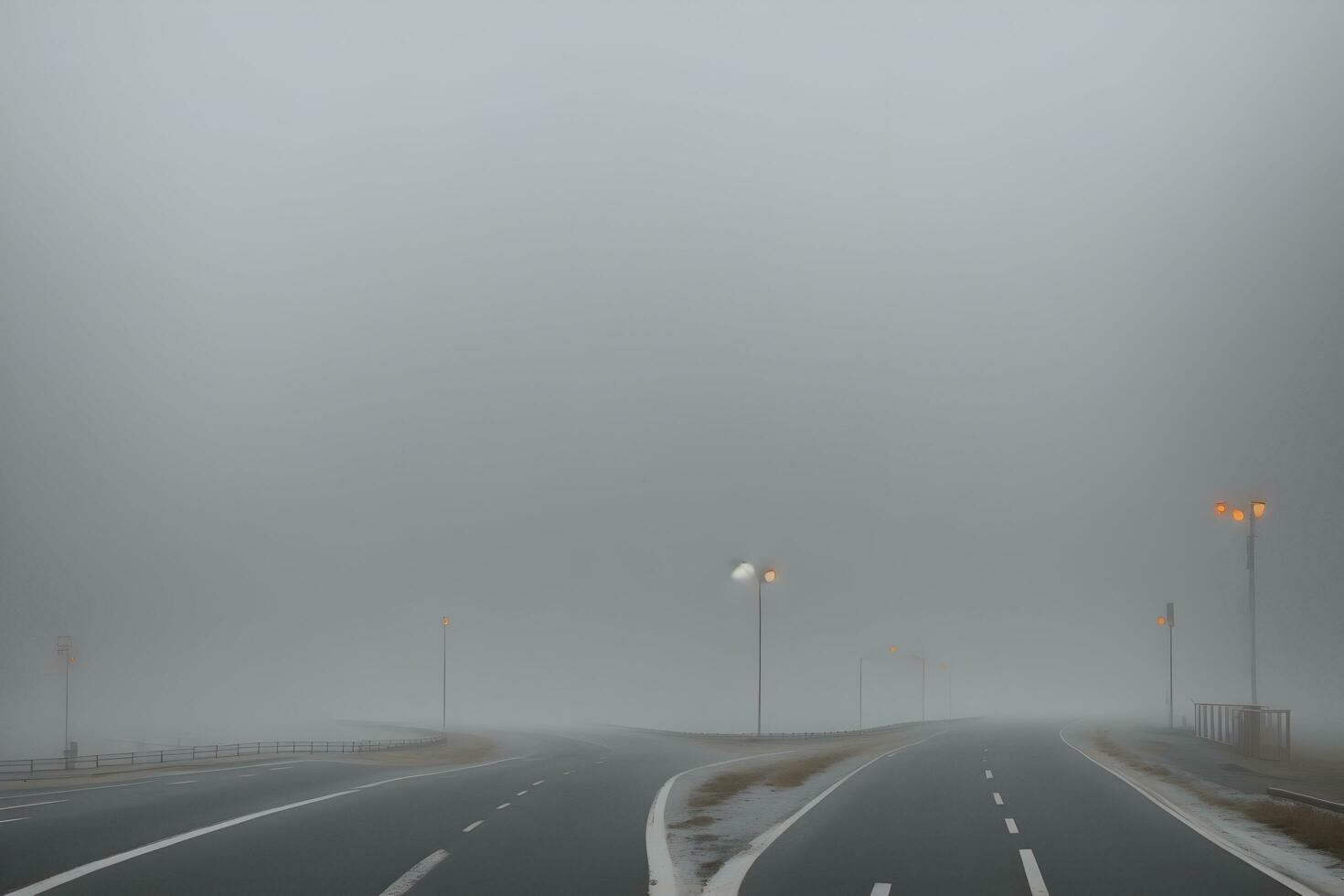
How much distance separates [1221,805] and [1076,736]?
134 ft

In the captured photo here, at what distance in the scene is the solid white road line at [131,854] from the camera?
1449 centimetres

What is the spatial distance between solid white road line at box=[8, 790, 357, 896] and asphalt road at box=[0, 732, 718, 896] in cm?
15

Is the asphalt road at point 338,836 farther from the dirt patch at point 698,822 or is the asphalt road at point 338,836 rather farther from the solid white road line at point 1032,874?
the solid white road line at point 1032,874

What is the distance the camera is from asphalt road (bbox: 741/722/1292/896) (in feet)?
Result: 49.9

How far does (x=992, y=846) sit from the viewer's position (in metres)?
18.8

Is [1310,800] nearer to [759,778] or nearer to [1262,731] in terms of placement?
[759,778]

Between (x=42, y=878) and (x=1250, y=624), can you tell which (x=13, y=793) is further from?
(x=1250, y=624)

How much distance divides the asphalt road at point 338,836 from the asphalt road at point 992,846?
2.71 meters

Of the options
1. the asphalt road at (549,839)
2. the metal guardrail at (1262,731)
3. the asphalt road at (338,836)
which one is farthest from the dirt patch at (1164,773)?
the asphalt road at (338,836)

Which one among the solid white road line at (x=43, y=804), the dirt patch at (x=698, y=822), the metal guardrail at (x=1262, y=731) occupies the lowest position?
the metal guardrail at (x=1262, y=731)

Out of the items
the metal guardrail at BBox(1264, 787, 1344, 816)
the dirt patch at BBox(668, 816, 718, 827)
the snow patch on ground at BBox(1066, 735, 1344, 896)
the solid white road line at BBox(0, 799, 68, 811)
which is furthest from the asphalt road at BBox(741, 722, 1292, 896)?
the solid white road line at BBox(0, 799, 68, 811)

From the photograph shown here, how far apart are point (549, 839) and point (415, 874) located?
4048 millimetres

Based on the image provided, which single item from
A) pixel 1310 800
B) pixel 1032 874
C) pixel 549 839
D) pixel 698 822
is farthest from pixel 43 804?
pixel 1310 800

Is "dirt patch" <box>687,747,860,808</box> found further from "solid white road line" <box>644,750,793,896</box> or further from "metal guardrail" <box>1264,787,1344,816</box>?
"metal guardrail" <box>1264,787,1344,816</box>
